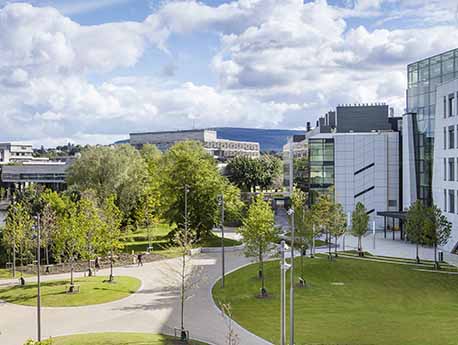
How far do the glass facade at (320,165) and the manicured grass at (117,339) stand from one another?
48296mm

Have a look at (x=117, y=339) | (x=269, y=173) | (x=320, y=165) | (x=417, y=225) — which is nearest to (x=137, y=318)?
(x=117, y=339)

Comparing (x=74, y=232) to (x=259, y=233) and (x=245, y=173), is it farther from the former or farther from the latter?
(x=245, y=173)

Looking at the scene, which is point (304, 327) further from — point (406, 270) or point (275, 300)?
point (406, 270)

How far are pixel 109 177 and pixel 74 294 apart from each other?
104ft

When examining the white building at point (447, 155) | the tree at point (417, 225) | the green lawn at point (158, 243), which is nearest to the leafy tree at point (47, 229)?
the green lawn at point (158, 243)

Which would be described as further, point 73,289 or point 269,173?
point 269,173

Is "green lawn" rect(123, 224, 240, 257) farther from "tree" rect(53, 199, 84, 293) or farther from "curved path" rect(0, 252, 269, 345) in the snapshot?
"curved path" rect(0, 252, 269, 345)

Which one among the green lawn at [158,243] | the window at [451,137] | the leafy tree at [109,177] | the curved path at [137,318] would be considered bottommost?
the curved path at [137,318]

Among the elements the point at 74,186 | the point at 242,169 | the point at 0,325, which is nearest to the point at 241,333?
the point at 0,325

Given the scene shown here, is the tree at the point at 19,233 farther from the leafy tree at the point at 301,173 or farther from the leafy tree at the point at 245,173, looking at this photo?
the leafy tree at the point at 245,173

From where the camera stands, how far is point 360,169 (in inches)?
2817

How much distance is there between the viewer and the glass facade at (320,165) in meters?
72.6

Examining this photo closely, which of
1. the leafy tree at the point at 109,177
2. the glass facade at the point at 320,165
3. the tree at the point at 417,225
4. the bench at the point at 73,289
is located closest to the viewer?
the bench at the point at 73,289

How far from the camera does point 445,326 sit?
26.0 metres
